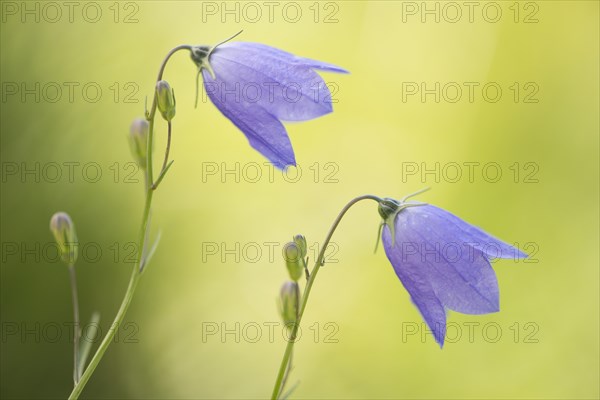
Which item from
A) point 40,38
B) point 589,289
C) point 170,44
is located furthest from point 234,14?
point 589,289

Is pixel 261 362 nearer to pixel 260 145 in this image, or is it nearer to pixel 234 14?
pixel 234 14

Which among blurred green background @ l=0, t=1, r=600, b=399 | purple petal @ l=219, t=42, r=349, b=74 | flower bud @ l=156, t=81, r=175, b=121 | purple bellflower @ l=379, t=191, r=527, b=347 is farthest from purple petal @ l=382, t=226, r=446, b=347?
blurred green background @ l=0, t=1, r=600, b=399

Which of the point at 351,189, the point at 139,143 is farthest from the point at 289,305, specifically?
the point at 351,189

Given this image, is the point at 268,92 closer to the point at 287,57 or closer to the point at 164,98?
the point at 287,57

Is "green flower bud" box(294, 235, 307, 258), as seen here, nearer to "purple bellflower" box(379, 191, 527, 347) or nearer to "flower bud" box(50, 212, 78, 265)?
"purple bellflower" box(379, 191, 527, 347)

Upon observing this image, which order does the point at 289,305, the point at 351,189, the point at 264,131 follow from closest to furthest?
1. the point at 289,305
2. the point at 264,131
3. the point at 351,189

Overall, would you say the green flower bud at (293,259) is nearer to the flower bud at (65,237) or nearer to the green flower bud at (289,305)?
the green flower bud at (289,305)
